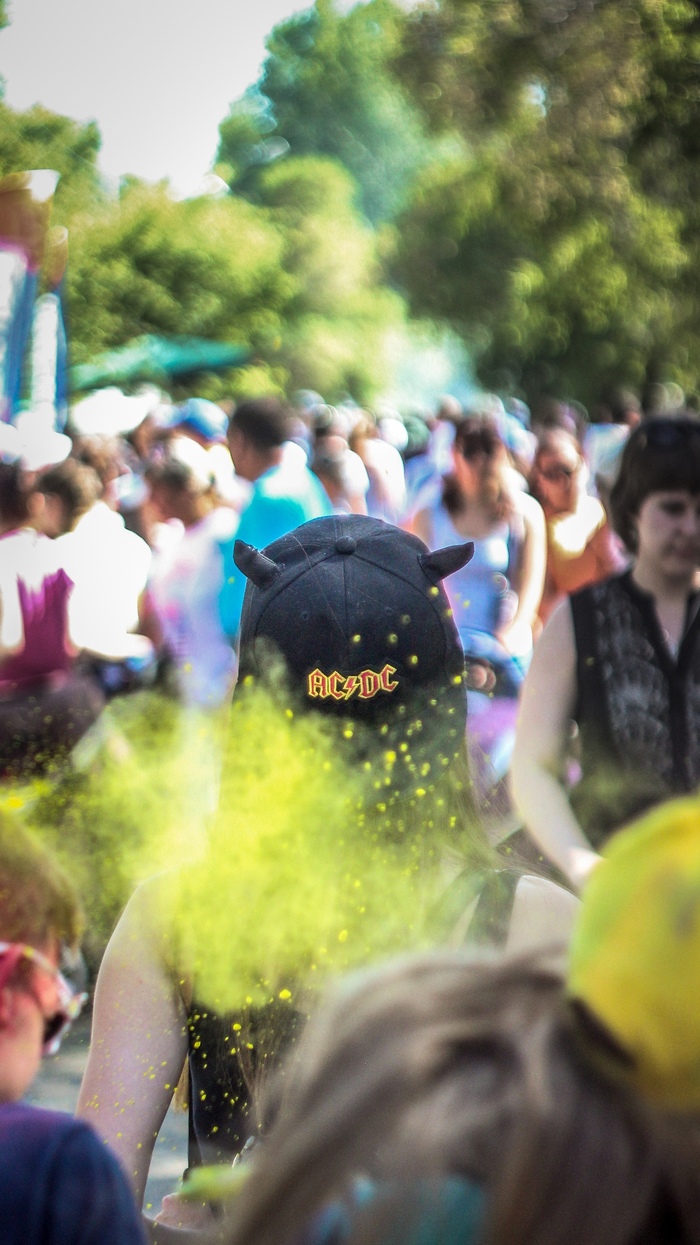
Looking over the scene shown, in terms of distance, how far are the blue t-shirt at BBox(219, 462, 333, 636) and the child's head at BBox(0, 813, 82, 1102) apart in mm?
3363

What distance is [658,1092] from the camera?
2.19ft

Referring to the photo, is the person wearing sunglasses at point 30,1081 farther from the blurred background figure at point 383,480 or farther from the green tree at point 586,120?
the green tree at point 586,120

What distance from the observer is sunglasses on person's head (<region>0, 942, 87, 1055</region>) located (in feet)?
3.75

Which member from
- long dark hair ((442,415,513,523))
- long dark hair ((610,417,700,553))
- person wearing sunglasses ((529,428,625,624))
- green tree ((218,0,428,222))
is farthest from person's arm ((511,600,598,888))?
green tree ((218,0,428,222))

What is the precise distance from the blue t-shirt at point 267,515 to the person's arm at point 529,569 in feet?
2.65

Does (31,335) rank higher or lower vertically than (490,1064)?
higher

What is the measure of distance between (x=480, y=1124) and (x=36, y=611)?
3995 mm

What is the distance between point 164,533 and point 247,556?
17.2ft

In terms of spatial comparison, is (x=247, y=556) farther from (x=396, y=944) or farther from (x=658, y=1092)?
(x=658, y=1092)

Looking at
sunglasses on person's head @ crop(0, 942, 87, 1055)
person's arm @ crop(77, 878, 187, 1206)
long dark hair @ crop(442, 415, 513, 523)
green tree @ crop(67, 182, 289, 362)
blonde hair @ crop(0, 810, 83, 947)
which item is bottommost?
person's arm @ crop(77, 878, 187, 1206)

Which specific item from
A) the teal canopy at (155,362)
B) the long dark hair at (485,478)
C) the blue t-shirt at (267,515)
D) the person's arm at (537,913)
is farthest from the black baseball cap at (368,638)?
the teal canopy at (155,362)

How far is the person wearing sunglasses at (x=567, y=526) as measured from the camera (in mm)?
5676

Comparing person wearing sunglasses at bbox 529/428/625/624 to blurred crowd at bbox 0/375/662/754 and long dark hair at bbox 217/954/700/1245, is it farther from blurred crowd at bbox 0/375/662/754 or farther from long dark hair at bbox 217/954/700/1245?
long dark hair at bbox 217/954/700/1245

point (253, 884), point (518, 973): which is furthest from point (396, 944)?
point (518, 973)
